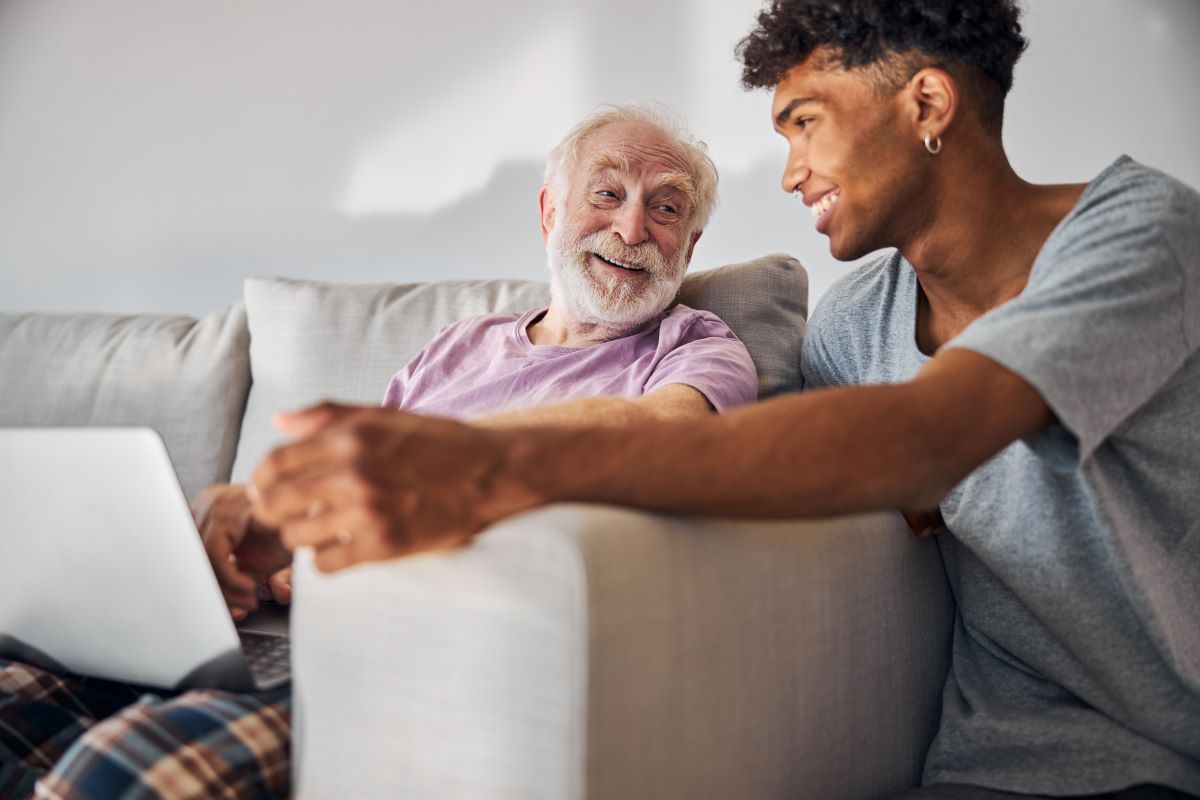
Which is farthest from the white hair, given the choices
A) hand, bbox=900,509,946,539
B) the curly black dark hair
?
hand, bbox=900,509,946,539

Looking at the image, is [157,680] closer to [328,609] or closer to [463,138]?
[328,609]

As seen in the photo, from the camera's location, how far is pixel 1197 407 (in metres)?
1.03

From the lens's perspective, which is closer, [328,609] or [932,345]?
[328,609]

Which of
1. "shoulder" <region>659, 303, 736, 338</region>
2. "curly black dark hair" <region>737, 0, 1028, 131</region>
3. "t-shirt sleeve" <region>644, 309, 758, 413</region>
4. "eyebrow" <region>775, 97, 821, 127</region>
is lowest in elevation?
"t-shirt sleeve" <region>644, 309, 758, 413</region>

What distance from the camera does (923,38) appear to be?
124cm

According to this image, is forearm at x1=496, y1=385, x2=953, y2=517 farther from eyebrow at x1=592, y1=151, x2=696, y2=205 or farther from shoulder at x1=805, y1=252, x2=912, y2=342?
eyebrow at x1=592, y1=151, x2=696, y2=205

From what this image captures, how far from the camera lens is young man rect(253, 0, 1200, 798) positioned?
2.49 feet

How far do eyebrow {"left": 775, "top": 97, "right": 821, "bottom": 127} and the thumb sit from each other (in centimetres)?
78

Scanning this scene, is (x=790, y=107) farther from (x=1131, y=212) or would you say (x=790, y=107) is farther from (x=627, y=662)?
(x=627, y=662)

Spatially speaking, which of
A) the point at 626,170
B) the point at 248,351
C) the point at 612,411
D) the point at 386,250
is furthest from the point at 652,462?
the point at 386,250

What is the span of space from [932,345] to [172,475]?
87 centimetres

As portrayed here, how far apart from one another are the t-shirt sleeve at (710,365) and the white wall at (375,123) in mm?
600

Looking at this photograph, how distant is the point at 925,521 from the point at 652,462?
519 millimetres

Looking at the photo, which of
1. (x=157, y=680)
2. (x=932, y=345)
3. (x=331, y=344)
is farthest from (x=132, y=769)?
(x=331, y=344)
